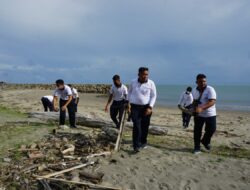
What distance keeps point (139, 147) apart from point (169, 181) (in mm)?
1950

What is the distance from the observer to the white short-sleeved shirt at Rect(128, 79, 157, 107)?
27.7 ft

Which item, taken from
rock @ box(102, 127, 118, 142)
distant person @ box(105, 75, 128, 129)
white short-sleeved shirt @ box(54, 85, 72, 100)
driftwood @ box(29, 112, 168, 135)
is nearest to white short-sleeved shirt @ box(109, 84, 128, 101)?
distant person @ box(105, 75, 128, 129)

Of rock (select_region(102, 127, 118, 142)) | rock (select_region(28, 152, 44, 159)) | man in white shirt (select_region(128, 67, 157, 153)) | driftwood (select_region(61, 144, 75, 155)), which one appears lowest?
rock (select_region(28, 152, 44, 159))

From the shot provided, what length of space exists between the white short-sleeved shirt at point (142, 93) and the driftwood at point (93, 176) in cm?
233

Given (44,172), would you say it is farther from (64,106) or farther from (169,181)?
(64,106)

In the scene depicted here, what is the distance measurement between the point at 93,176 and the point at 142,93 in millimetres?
2597

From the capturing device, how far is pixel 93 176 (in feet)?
21.4

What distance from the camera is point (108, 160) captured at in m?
7.82

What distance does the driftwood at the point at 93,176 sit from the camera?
6484mm

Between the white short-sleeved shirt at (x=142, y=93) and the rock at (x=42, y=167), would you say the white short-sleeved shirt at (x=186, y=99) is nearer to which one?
the white short-sleeved shirt at (x=142, y=93)

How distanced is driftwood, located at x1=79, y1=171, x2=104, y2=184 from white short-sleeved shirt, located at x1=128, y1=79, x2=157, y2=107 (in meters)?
2.33

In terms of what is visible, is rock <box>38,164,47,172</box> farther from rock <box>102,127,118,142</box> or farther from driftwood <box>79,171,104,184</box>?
rock <box>102,127,118,142</box>

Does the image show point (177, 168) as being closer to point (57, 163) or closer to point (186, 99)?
point (57, 163)

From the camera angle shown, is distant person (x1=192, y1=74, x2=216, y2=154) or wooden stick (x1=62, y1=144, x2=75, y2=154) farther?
distant person (x1=192, y1=74, x2=216, y2=154)
